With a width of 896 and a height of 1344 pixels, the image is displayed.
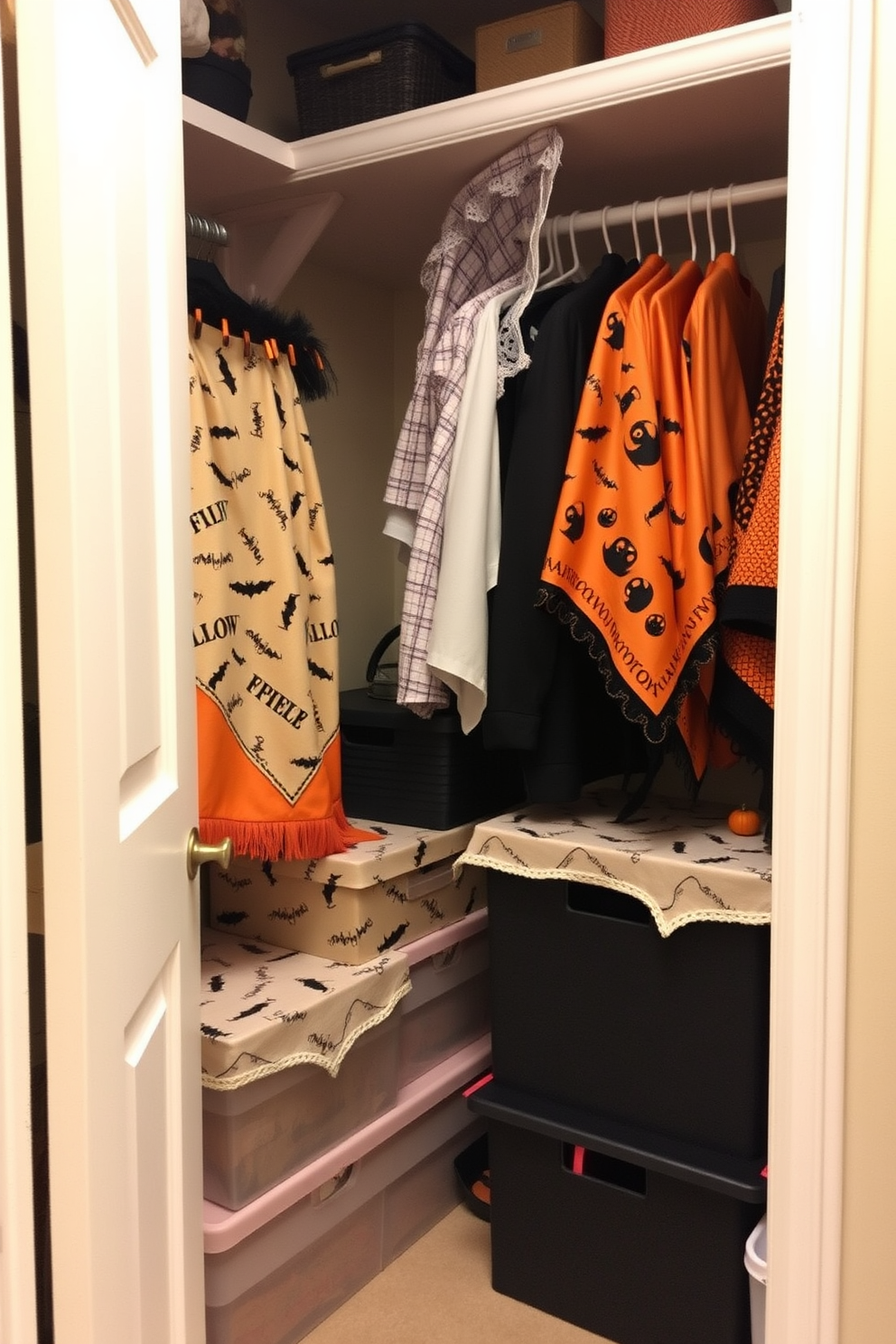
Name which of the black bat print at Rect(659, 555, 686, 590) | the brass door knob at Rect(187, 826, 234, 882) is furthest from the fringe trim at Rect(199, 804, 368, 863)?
the black bat print at Rect(659, 555, 686, 590)

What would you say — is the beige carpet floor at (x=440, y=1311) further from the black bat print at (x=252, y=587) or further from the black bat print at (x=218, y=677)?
the black bat print at (x=252, y=587)

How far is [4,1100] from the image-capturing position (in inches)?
28.3

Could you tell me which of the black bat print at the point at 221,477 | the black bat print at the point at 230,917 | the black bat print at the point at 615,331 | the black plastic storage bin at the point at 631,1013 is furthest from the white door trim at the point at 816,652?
the black bat print at the point at 230,917

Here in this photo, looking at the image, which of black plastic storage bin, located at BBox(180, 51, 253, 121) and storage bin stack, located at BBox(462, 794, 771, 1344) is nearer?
storage bin stack, located at BBox(462, 794, 771, 1344)

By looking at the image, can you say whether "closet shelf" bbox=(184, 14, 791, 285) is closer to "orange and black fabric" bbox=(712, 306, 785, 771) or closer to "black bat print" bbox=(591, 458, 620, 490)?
"orange and black fabric" bbox=(712, 306, 785, 771)

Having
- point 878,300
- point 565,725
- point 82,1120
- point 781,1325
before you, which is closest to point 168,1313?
point 82,1120

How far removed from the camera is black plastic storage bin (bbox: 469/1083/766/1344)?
58.1 inches

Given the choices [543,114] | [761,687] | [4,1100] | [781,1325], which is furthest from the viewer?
[543,114]

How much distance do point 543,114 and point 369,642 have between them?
44.5 inches

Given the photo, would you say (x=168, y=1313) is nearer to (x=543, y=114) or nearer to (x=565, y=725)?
(x=565, y=725)

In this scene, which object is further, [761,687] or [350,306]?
[350,306]

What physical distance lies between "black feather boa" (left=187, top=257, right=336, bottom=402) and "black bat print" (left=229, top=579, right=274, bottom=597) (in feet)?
1.04

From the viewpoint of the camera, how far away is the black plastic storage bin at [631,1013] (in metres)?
1.46

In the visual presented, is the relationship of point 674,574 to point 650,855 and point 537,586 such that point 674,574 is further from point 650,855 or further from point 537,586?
point 650,855
